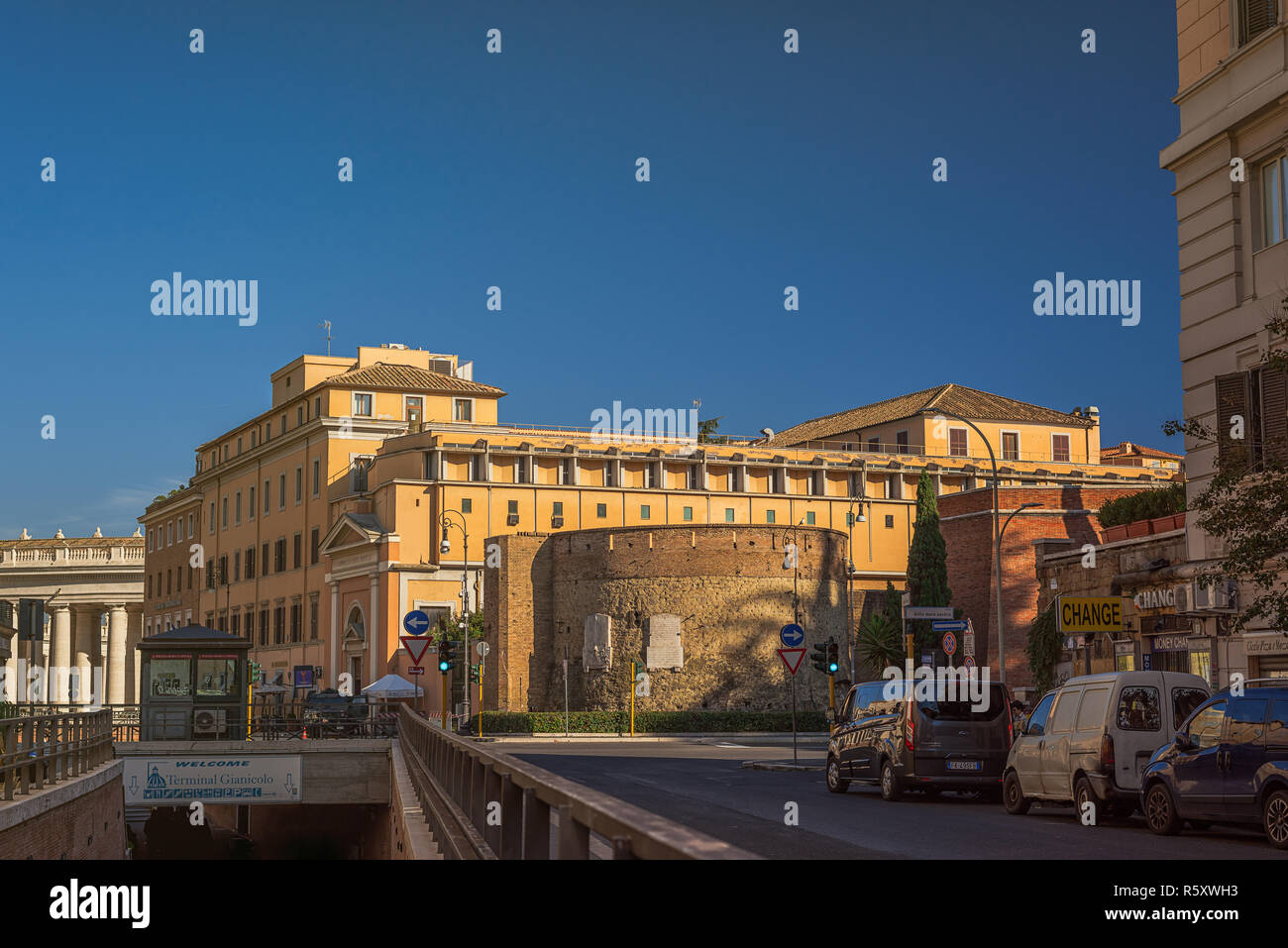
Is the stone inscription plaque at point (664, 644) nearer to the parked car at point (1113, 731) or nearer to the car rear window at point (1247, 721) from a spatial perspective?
the parked car at point (1113, 731)

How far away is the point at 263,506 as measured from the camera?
10238cm

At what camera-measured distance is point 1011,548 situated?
58.5 metres

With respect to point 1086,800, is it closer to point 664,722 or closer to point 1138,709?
point 1138,709

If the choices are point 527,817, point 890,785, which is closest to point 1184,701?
point 890,785

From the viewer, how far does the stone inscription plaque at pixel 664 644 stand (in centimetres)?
6712

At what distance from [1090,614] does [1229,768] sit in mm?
11487

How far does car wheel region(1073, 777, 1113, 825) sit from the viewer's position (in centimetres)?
1906

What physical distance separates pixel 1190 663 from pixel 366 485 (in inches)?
2652

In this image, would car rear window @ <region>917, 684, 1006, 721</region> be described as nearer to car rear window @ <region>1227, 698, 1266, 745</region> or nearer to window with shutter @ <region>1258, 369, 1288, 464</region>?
window with shutter @ <region>1258, 369, 1288, 464</region>

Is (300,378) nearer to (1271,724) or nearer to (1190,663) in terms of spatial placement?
(1190,663)

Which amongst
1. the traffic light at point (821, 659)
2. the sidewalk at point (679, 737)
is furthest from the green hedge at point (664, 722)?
the traffic light at point (821, 659)

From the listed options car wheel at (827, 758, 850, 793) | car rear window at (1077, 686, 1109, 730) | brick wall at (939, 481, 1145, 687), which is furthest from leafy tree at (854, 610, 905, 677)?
car rear window at (1077, 686, 1109, 730)
